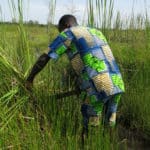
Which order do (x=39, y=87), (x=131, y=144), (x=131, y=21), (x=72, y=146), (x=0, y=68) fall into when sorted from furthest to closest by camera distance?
(x=131, y=21), (x=131, y=144), (x=39, y=87), (x=0, y=68), (x=72, y=146)

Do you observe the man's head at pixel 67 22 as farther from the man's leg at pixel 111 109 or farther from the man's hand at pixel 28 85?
the man's leg at pixel 111 109

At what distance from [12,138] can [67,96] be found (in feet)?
2.52

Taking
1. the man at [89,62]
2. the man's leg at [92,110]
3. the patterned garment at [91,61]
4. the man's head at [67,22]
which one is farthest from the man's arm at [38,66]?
the man's leg at [92,110]

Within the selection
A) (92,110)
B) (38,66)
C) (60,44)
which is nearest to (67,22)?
(60,44)

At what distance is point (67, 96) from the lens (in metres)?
3.87

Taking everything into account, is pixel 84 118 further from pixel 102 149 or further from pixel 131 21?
pixel 131 21

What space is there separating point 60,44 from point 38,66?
237 mm

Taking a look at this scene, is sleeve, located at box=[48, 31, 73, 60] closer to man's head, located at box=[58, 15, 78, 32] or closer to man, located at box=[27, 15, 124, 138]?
man, located at box=[27, 15, 124, 138]

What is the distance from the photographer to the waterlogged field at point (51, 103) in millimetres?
3225

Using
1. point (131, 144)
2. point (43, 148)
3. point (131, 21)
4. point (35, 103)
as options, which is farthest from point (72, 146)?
point (131, 21)

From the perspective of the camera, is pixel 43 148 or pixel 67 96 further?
pixel 67 96

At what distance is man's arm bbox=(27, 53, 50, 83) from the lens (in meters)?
3.59

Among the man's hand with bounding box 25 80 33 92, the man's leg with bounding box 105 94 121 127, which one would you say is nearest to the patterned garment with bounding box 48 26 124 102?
the man's leg with bounding box 105 94 121 127

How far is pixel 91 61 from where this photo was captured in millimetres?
3744
